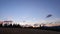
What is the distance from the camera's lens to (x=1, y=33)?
29734 mm

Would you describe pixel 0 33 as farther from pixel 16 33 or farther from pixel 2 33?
pixel 16 33

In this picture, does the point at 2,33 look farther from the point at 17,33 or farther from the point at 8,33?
the point at 17,33

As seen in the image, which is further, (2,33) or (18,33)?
(18,33)

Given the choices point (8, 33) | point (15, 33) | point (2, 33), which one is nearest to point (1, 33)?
point (2, 33)

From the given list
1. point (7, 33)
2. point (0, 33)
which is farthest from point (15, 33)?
point (0, 33)

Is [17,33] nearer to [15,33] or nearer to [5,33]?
[15,33]

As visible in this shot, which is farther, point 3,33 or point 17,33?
point 17,33

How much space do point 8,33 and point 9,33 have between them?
250mm

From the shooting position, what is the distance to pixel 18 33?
110 ft

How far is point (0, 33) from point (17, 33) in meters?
5.14

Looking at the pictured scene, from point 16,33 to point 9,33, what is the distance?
2.27 metres

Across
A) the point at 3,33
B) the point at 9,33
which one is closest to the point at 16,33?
the point at 9,33

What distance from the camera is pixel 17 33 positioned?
33.9 m

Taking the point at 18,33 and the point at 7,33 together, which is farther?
the point at 18,33
